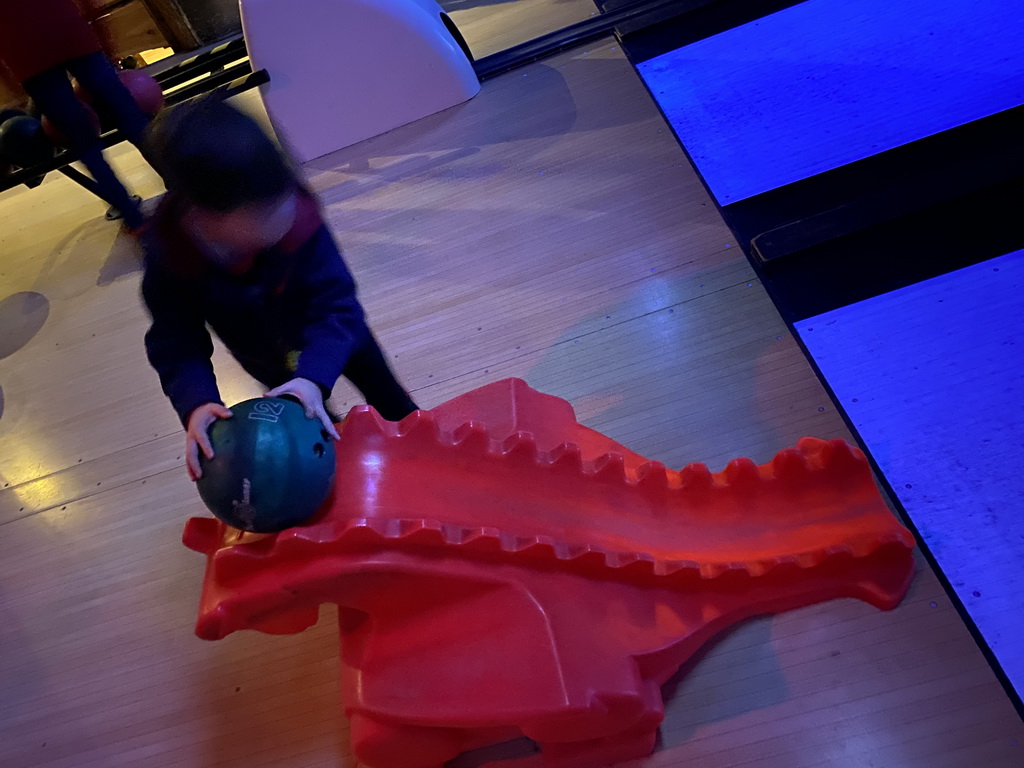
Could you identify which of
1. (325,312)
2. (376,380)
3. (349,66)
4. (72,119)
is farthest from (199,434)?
(72,119)

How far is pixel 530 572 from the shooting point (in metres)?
0.89

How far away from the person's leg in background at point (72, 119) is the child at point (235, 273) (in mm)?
1089

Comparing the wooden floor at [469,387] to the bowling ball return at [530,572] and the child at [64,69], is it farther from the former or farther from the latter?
the child at [64,69]

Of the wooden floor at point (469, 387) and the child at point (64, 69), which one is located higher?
the child at point (64, 69)

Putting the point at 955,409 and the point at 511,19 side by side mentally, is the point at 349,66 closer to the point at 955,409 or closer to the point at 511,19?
the point at 511,19

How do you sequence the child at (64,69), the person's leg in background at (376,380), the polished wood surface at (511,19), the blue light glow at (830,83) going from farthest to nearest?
the polished wood surface at (511,19)
the child at (64,69)
the blue light glow at (830,83)
the person's leg in background at (376,380)

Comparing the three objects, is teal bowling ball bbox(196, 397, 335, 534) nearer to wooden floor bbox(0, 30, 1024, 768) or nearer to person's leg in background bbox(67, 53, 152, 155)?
wooden floor bbox(0, 30, 1024, 768)

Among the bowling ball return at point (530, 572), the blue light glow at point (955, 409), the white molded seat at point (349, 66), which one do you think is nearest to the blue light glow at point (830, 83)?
the blue light glow at point (955, 409)

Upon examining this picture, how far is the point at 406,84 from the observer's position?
79.5 inches

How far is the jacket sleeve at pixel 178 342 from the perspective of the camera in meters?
0.88

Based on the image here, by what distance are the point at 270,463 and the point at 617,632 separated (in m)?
0.49

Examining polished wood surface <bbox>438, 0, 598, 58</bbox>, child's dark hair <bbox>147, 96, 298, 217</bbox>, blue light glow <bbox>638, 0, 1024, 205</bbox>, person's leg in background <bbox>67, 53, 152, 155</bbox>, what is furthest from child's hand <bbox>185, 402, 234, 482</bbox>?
polished wood surface <bbox>438, 0, 598, 58</bbox>

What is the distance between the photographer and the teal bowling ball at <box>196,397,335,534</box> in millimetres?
762

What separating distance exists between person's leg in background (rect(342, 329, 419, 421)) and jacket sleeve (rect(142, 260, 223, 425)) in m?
0.22
